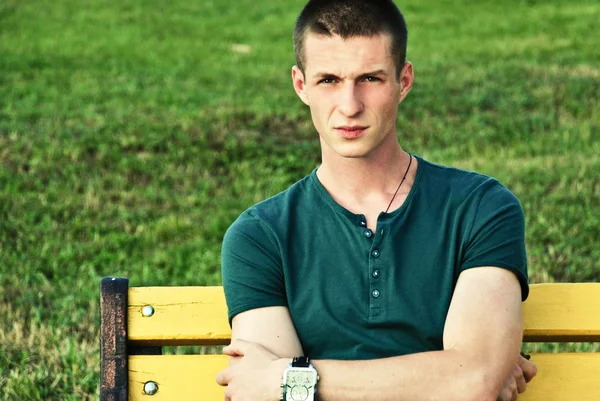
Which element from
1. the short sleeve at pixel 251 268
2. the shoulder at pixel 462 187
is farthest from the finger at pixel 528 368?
the short sleeve at pixel 251 268

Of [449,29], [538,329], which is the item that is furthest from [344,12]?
[449,29]

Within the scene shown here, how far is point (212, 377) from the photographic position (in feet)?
11.7

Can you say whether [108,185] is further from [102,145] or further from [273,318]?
[273,318]

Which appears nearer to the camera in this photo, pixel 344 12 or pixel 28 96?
pixel 344 12

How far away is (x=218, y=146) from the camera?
10938 mm

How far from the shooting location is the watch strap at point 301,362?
10.3ft

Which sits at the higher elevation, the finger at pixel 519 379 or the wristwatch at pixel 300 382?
the wristwatch at pixel 300 382

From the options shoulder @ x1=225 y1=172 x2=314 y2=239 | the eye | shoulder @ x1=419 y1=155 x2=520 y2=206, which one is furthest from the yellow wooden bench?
the eye

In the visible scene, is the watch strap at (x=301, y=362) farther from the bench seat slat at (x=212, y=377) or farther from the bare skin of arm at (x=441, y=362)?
the bench seat slat at (x=212, y=377)

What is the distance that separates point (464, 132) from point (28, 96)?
595 centimetres

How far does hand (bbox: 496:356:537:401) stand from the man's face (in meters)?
0.90

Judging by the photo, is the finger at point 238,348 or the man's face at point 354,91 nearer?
the finger at point 238,348

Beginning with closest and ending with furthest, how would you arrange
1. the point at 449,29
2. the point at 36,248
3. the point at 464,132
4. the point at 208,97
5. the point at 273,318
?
the point at 273,318 → the point at 36,248 → the point at 464,132 → the point at 208,97 → the point at 449,29

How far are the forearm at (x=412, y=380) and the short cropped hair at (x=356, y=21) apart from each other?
1.04 m
